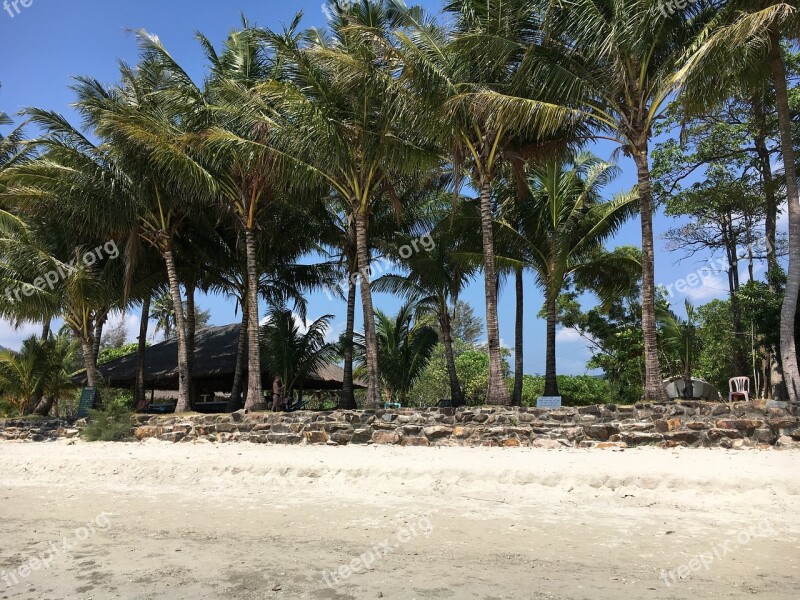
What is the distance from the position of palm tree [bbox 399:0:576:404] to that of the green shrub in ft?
27.9

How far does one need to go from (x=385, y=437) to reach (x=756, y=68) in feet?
32.3

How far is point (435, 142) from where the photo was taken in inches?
569

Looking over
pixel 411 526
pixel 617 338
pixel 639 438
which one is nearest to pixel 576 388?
pixel 617 338

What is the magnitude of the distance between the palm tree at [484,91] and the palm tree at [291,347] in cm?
850

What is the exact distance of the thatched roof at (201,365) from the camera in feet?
72.8

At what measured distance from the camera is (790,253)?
1163 centimetres

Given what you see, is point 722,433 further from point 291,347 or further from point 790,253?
point 291,347

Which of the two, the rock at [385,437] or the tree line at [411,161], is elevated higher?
the tree line at [411,161]

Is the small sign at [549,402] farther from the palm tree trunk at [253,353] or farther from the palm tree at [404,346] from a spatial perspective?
the palm tree at [404,346]

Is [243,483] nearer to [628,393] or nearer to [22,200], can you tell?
[22,200]

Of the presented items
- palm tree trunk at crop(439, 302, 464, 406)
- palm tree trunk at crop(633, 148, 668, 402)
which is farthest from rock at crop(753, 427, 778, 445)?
palm tree trunk at crop(439, 302, 464, 406)

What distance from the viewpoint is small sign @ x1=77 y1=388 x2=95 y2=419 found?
17.0m

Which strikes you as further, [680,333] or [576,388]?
[576,388]

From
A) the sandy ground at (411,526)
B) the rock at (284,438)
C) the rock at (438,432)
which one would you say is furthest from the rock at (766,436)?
the rock at (284,438)
